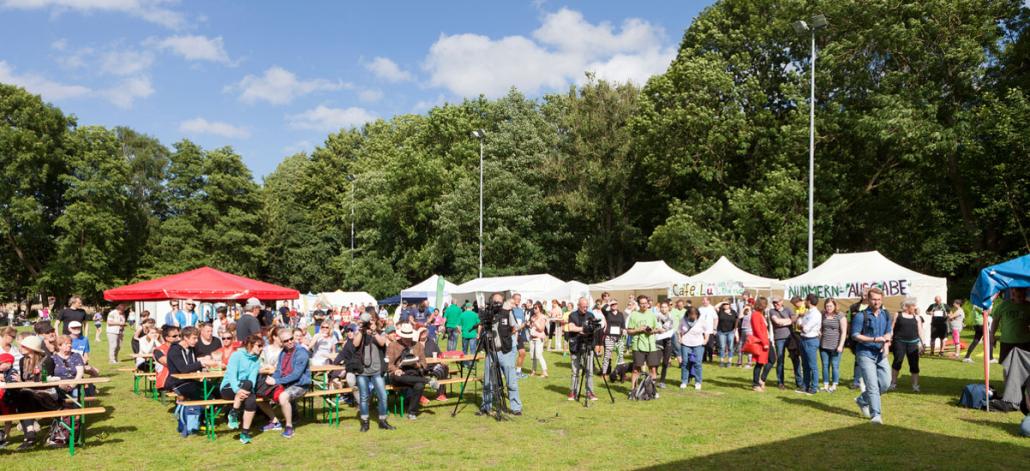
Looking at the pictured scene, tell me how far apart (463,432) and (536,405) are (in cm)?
218

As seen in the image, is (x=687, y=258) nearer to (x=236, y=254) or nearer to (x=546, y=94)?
(x=546, y=94)

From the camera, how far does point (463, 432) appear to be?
28.6 feet

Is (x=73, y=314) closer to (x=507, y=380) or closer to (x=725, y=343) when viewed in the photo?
(x=507, y=380)

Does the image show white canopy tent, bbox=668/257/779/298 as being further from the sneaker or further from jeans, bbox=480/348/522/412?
jeans, bbox=480/348/522/412

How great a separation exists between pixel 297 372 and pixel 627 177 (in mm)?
29815

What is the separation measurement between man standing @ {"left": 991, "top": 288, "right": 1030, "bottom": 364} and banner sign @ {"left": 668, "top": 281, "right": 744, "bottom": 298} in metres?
10.9

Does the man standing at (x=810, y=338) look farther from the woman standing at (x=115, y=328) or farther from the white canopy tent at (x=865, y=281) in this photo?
the woman standing at (x=115, y=328)

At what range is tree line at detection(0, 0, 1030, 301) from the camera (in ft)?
81.1

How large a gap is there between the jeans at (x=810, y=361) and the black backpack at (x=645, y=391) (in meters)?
2.42

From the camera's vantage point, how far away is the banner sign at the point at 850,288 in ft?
60.4

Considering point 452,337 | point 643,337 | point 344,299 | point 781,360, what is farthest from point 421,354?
point 344,299

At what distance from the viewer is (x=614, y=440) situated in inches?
320

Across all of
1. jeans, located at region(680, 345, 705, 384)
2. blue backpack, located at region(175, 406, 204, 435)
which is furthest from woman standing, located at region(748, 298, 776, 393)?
blue backpack, located at region(175, 406, 204, 435)

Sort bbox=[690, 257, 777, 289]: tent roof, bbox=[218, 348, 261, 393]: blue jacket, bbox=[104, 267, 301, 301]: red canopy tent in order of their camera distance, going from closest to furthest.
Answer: bbox=[218, 348, 261, 393]: blue jacket, bbox=[104, 267, 301, 301]: red canopy tent, bbox=[690, 257, 777, 289]: tent roof
